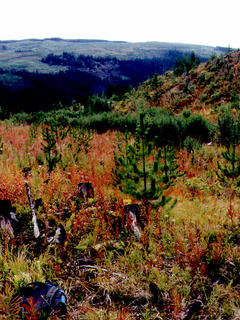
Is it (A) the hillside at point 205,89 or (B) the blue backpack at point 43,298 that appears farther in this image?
(A) the hillside at point 205,89

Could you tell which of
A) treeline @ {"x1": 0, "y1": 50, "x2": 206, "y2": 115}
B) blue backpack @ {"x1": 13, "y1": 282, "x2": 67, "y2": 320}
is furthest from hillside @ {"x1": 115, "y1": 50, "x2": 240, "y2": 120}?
treeline @ {"x1": 0, "y1": 50, "x2": 206, "y2": 115}

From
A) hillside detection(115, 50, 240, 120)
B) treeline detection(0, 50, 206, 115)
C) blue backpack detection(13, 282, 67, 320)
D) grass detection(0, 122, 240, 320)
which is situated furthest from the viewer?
treeline detection(0, 50, 206, 115)

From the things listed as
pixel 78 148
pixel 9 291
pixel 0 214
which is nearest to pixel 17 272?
pixel 9 291

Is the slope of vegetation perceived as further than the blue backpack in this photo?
Yes

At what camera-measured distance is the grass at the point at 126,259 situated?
7.32ft

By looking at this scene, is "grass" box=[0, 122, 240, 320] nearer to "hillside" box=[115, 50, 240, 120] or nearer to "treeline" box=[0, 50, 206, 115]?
"hillside" box=[115, 50, 240, 120]

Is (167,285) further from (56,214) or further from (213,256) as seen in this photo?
(56,214)

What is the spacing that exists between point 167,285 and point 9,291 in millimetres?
1565

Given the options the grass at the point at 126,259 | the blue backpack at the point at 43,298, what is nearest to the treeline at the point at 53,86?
the grass at the point at 126,259

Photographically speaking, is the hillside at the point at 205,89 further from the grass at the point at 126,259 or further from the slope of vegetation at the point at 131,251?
the grass at the point at 126,259

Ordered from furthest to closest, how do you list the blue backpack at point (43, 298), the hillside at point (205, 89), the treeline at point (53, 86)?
1. the treeline at point (53, 86)
2. the hillside at point (205, 89)
3. the blue backpack at point (43, 298)

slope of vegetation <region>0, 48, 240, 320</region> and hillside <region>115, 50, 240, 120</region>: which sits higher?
hillside <region>115, 50, 240, 120</region>

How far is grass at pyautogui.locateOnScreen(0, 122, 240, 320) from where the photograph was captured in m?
2.23

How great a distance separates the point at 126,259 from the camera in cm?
272
